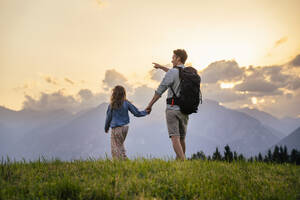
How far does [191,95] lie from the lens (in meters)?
7.38

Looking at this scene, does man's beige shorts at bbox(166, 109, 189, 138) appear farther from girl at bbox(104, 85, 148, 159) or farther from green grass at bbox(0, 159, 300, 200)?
green grass at bbox(0, 159, 300, 200)

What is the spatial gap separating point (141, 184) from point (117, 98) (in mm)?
4979

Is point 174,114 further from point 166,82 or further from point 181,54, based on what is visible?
point 181,54

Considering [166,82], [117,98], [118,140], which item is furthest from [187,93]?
[118,140]

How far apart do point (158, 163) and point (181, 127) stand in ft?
7.03

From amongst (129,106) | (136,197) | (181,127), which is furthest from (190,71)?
(136,197)

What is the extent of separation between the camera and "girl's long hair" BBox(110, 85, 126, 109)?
8.71 m

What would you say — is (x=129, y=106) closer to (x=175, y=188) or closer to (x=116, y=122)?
(x=116, y=122)

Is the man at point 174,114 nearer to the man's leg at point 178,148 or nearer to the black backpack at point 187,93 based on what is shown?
the man's leg at point 178,148

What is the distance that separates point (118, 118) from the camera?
28.9ft

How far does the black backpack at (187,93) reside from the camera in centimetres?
731

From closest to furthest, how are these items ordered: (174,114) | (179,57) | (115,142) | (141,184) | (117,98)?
(141,184) → (174,114) → (179,57) → (115,142) → (117,98)

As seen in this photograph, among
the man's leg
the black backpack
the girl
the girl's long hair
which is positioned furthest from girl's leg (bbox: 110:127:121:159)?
the black backpack

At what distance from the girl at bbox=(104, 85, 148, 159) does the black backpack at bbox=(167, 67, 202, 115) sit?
1849mm
